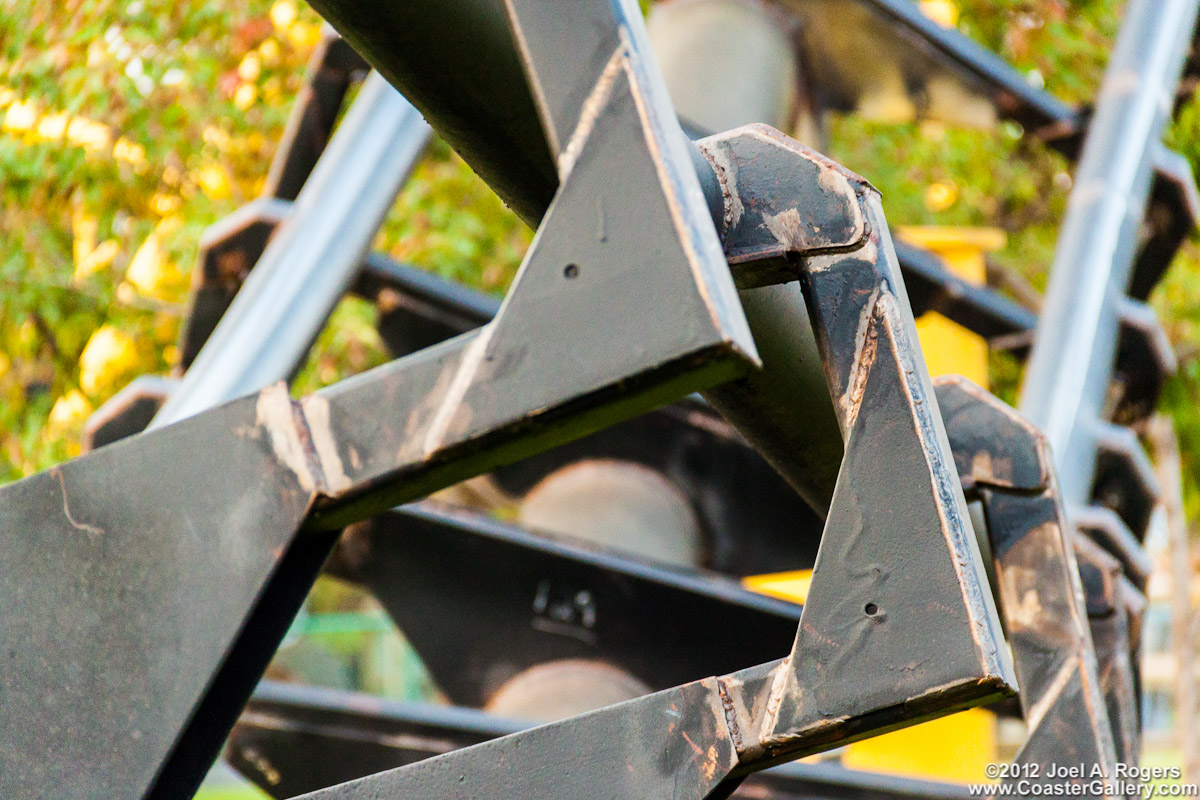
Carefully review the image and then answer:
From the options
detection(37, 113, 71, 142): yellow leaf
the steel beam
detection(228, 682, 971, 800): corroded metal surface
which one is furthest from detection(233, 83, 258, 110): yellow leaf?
the steel beam

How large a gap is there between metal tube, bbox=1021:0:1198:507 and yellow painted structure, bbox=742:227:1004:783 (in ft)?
1.43

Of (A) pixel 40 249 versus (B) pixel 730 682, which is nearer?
(B) pixel 730 682

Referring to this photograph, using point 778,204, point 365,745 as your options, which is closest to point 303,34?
point 365,745

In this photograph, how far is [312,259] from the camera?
318cm

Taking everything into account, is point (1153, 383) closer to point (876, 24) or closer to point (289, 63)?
point (876, 24)

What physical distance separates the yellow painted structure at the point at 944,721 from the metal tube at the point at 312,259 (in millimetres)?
1524

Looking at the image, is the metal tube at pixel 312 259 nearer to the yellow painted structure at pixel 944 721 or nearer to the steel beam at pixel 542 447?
the yellow painted structure at pixel 944 721

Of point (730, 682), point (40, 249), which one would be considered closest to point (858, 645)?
point (730, 682)

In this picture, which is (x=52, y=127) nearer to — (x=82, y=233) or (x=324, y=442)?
(x=82, y=233)

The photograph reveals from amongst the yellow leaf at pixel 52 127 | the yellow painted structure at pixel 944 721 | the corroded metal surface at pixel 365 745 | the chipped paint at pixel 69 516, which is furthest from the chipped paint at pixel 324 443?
the yellow leaf at pixel 52 127

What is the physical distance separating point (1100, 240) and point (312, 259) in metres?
1.93

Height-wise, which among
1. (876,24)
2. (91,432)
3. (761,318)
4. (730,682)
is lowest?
(876,24)

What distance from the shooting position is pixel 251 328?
2904 millimetres

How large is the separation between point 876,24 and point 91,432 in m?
2.74
